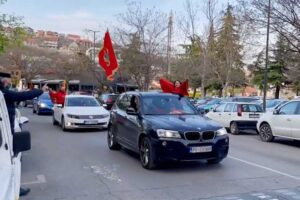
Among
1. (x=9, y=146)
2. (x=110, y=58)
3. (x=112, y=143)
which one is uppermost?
(x=110, y=58)

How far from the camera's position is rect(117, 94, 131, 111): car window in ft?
34.8

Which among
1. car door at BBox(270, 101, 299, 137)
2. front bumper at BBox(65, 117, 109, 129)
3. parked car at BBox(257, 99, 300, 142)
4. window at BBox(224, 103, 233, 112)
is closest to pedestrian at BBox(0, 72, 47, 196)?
parked car at BBox(257, 99, 300, 142)

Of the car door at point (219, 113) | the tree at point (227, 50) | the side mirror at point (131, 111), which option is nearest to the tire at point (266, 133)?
the car door at point (219, 113)

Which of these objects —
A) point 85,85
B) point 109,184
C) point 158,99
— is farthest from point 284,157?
point 85,85

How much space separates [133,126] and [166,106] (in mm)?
881

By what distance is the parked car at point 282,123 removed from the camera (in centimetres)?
1304

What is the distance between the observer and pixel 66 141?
44.0 ft

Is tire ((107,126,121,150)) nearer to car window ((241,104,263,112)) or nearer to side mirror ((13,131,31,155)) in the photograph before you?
side mirror ((13,131,31,155))

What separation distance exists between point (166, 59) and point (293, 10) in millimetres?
22193

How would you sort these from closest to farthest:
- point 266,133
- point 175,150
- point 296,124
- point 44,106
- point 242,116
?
point 175,150 < point 296,124 < point 266,133 < point 242,116 < point 44,106

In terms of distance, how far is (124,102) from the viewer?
1099 centimetres

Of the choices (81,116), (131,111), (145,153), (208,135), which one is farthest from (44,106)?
(208,135)

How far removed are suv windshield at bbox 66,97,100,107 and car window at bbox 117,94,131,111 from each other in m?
6.46

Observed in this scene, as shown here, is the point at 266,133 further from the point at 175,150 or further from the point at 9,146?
the point at 9,146
